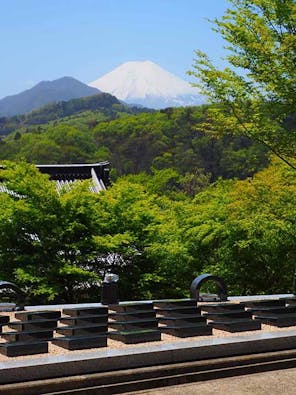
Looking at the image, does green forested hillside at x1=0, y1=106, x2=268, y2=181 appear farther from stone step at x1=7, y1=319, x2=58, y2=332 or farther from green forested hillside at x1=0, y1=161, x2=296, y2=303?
stone step at x1=7, y1=319, x2=58, y2=332

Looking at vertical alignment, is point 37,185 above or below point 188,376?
above

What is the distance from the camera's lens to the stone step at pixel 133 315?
8.99 metres

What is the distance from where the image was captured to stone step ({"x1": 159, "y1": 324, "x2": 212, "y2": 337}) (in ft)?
27.6

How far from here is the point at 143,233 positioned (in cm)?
1552

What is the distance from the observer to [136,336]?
315 inches

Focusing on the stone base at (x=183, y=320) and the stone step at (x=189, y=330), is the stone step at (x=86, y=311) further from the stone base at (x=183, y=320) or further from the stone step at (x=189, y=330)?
the stone step at (x=189, y=330)

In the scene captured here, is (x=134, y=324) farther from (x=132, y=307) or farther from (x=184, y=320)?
(x=132, y=307)

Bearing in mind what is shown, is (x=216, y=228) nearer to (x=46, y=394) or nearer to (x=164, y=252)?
(x=164, y=252)

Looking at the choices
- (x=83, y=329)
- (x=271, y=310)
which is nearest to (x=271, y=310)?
(x=271, y=310)

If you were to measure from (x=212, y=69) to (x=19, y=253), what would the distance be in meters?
7.65

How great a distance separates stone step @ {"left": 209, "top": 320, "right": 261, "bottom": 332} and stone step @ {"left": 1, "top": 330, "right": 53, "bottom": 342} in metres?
2.59

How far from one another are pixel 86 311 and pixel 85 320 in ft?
2.03

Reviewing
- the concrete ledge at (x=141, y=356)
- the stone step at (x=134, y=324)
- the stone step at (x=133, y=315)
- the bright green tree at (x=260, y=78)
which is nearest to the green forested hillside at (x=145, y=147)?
the bright green tree at (x=260, y=78)

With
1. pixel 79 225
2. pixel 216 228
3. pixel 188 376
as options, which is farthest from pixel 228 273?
pixel 188 376
